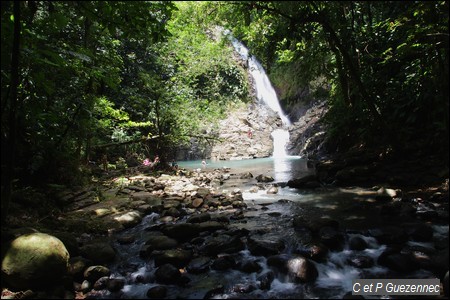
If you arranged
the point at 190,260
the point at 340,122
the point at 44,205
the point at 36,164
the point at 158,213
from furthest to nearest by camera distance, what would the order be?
the point at 340,122 < the point at 158,213 < the point at 44,205 < the point at 36,164 < the point at 190,260

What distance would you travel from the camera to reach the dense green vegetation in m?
2.97

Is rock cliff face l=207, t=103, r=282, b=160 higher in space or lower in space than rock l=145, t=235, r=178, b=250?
higher

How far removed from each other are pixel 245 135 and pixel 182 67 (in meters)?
12.6

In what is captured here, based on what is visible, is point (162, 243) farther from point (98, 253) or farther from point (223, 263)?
point (223, 263)

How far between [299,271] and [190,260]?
→ 1.46 meters

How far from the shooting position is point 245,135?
25.6m

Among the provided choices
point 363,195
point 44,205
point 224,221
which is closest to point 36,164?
point 44,205

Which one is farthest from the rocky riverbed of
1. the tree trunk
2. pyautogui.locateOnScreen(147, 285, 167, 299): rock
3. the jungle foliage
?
the jungle foliage

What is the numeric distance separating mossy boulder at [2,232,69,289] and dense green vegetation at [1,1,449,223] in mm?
853

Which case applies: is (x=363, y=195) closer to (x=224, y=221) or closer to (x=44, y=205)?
(x=224, y=221)

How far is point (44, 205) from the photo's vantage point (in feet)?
17.8

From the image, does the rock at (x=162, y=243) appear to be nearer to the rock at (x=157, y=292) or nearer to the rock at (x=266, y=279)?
the rock at (x=157, y=292)

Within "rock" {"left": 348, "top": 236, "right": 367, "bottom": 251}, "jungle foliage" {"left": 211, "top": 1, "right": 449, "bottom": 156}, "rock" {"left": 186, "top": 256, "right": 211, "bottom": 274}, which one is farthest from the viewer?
"jungle foliage" {"left": 211, "top": 1, "right": 449, "bottom": 156}

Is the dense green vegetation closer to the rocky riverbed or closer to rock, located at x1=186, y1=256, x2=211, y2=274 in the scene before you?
the rocky riverbed
